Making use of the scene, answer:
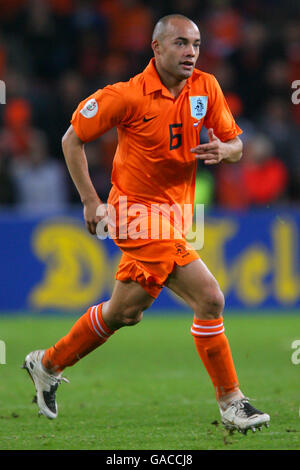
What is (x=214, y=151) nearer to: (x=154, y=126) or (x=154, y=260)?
(x=154, y=126)

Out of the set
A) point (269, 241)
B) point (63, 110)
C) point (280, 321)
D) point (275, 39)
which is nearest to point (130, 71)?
point (63, 110)

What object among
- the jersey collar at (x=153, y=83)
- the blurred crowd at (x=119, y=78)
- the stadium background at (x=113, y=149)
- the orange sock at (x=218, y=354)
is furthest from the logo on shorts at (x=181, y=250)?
the blurred crowd at (x=119, y=78)

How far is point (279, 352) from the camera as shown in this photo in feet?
26.4

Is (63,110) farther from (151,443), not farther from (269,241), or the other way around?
(151,443)

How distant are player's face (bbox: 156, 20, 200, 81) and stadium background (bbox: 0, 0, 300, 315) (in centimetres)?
437

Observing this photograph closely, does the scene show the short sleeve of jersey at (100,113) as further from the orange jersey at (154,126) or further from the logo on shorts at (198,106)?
the logo on shorts at (198,106)

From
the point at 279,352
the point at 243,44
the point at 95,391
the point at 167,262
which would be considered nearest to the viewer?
the point at 167,262

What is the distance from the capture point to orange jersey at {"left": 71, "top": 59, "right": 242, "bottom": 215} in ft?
16.5

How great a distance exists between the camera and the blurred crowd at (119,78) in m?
10.8

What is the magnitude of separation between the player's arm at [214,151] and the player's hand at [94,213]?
59cm

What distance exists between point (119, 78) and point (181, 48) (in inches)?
267

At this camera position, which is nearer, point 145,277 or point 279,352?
point 145,277

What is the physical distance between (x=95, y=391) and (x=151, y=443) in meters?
1.82

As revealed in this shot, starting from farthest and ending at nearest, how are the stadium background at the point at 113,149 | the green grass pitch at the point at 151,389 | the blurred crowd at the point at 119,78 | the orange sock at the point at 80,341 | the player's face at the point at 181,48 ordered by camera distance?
1. the blurred crowd at the point at 119,78
2. the stadium background at the point at 113,149
3. the orange sock at the point at 80,341
4. the player's face at the point at 181,48
5. the green grass pitch at the point at 151,389
